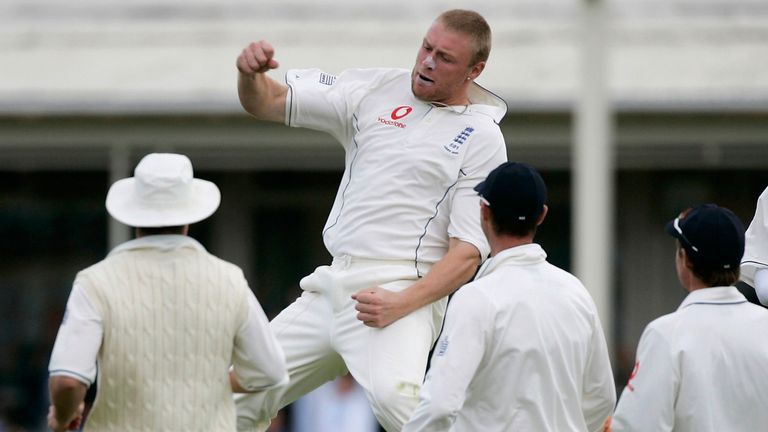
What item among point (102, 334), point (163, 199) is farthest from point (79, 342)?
point (163, 199)

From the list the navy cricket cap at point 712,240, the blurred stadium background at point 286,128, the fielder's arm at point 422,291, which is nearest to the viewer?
the navy cricket cap at point 712,240

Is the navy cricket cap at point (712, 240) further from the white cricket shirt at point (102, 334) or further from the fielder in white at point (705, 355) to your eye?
the white cricket shirt at point (102, 334)

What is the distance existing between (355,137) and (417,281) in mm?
616

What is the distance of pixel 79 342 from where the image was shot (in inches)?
162

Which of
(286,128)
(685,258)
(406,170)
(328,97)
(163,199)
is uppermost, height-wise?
(328,97)

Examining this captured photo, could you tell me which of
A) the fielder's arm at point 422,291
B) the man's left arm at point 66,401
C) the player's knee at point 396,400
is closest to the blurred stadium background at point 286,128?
the fielder's arm at point 422,291

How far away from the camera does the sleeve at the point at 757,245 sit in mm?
5234

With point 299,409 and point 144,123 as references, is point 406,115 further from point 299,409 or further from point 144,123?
point 144,123

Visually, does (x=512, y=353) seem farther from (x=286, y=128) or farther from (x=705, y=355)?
(x=286, y=128)

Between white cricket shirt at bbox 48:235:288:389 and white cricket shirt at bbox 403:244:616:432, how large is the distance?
0.47 m

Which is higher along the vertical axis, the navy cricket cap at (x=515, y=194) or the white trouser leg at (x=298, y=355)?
the navy cricket cap at (x=515, y=194)

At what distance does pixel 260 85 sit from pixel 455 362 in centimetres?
154

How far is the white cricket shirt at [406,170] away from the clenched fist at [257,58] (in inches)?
11.7

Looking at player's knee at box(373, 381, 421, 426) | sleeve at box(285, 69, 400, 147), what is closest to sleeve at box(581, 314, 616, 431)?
player's knee at box(373, 381, 421, 426)
